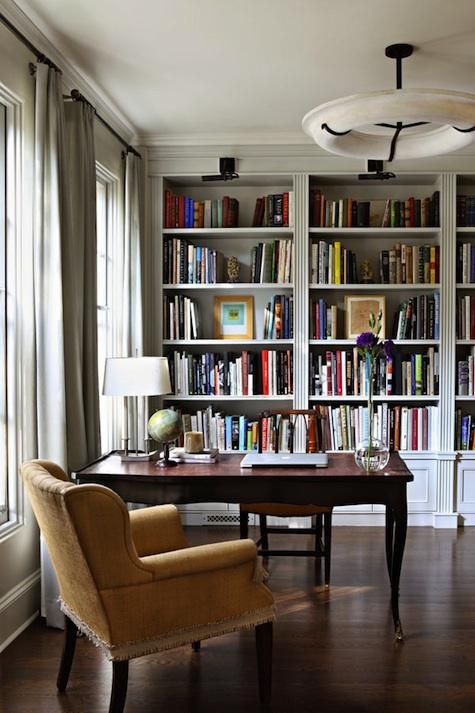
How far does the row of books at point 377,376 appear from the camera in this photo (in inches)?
212

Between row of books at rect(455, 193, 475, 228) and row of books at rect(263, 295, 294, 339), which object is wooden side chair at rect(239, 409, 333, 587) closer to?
row of books at rect(263, 295, 294, 339)

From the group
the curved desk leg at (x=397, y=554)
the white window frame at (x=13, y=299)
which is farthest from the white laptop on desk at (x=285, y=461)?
the white window frame at (x=13, y=299)

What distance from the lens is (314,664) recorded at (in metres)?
3.01

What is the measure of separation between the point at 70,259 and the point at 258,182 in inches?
95.1

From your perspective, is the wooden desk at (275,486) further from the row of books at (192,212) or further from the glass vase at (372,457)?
the row of books at (192,212)

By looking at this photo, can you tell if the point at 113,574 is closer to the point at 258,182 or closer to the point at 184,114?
the point at 184,114

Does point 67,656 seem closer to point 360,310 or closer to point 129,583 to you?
point 129,583

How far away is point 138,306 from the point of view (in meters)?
5.01

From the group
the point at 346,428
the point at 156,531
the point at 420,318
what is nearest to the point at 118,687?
the point at 156,531

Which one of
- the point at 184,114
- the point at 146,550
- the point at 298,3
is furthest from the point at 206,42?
the point at 146,550

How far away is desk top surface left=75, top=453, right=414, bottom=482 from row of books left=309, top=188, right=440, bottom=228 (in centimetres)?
232

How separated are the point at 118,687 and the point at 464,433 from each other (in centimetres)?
365

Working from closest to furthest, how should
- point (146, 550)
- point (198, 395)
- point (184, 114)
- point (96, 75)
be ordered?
point (146, 550), point (96, 75), point (184, 114), point (198, 395)

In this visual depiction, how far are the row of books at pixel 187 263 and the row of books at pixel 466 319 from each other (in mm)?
1827
